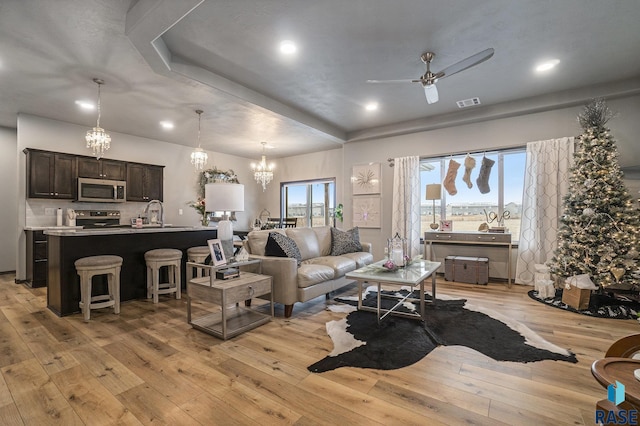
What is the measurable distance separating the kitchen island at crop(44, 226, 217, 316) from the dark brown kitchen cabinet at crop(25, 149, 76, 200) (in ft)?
6.07

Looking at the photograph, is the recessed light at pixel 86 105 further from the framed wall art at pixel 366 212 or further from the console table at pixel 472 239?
the console table at pixel 472 239

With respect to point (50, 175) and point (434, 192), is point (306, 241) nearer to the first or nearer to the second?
point (434, 192)

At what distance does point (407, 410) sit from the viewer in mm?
1723

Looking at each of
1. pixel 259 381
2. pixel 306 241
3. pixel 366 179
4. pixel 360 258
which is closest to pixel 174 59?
pixel 306 241

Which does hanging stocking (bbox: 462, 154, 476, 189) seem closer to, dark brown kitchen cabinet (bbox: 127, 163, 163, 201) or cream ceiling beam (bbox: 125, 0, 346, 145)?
cream ceiling beam (bbox: 125, 0, 346, 145)

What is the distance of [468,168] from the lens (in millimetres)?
5492

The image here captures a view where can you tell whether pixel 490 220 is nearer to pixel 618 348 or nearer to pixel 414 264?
pixel 414 264

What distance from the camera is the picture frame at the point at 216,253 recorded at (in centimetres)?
296

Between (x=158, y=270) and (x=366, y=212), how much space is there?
167 inches

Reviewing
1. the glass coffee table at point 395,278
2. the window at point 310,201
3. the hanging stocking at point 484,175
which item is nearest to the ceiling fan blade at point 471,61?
the glass coffee table at point 395,278

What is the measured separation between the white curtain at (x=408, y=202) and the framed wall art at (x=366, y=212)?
45 centimetres

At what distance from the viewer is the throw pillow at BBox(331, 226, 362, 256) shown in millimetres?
4684

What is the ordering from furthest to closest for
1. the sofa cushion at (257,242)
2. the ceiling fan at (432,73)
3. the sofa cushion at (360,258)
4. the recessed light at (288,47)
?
1. the sofa cushion at (360,258)
2. the sofa cushion at (257,242)
3. the recessed light at (288,47)
4. the ceiling fan at (432,73)

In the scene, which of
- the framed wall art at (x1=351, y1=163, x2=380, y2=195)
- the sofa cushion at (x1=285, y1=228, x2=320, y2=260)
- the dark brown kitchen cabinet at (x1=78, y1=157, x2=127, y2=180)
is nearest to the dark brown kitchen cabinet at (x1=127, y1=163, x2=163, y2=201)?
the dark brown kitchen cabinet at (x1=78, y1=157, x2=127, y2=180)
